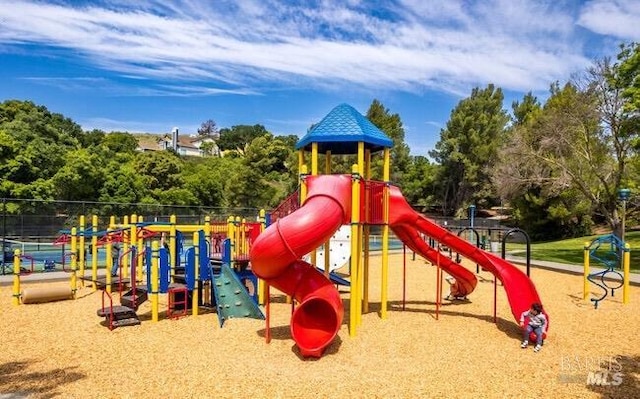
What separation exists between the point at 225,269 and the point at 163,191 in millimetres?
37450

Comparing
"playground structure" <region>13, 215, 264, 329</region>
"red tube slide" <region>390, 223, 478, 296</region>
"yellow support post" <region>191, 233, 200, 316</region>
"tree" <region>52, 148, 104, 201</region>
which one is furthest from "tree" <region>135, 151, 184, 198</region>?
"red tube slide" <region>390, 223, 478, 296</region>

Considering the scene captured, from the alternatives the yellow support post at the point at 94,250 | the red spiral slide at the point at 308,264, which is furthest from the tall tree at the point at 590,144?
the yellow support post at the point at 94,250

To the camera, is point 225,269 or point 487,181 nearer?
point 225,269

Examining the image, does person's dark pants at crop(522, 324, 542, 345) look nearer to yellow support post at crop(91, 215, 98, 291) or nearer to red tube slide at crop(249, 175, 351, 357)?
red tube slide at crop(249, 175, 351, 357)

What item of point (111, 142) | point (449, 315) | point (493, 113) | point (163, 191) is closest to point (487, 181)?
point (493, 113)

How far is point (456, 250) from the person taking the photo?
37.1 feet

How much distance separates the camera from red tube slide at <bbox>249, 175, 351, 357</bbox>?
27.4ft

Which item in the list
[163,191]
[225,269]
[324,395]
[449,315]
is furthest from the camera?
[163,191]

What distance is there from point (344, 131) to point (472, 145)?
1727 inches

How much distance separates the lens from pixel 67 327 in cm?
1013

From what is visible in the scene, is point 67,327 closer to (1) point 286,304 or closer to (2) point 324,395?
(1) point 286,304

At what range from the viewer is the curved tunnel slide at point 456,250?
10.2m

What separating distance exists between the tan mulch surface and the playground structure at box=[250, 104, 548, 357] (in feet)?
1.96

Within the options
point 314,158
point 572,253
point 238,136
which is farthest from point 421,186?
point 238,136
